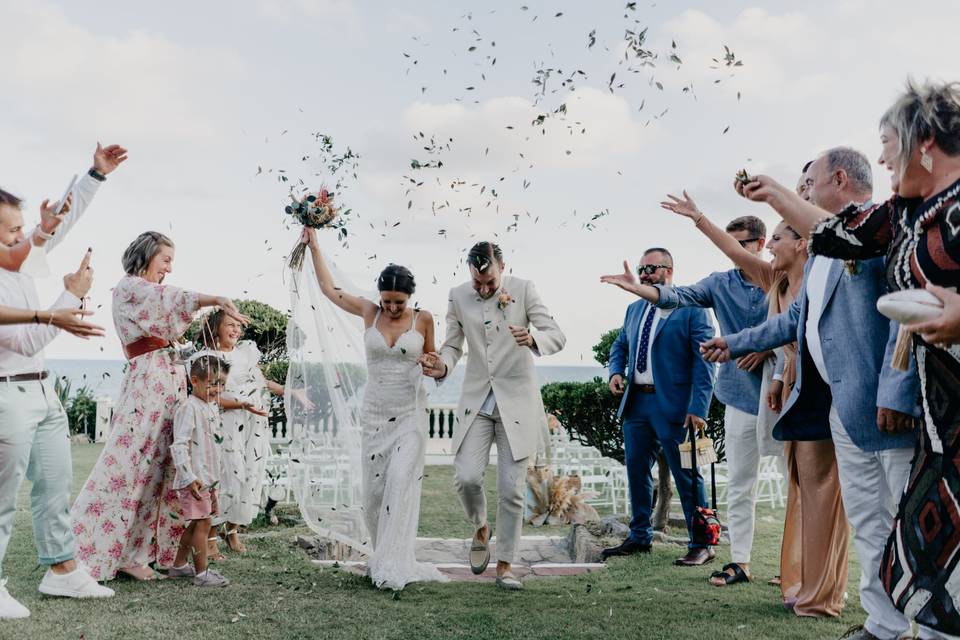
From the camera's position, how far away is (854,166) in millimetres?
3828

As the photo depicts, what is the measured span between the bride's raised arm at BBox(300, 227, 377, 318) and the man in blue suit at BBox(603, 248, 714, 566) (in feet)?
A: 7.82

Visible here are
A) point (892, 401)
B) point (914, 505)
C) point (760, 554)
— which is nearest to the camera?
point (914, 505)

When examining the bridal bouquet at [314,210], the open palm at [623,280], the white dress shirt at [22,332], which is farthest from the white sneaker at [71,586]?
the open palm at [623,280]

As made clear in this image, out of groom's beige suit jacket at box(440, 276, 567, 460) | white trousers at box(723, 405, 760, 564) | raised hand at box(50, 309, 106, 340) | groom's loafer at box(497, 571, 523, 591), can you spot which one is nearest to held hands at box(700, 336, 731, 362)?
white trousers at box(723, 405, 760, 564)

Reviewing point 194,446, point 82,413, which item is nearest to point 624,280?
point 194,446

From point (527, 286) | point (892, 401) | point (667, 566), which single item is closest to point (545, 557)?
point (667, 566)

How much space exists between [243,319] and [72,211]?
122 cm

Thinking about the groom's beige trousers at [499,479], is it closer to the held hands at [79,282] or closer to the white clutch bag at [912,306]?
the held hands at [79,282]

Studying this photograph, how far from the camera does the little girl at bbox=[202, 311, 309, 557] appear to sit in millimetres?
6676

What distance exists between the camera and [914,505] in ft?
8.36

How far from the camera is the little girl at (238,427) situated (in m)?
6.68

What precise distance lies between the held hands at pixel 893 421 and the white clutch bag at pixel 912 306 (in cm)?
94

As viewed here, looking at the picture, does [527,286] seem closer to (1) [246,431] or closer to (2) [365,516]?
(2) [365,516]

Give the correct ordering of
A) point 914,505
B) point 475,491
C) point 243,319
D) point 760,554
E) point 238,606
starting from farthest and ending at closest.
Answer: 1. point 760,554
2. point 475,491
3. point 243,319
4. point 238,606
5. point 914,505
